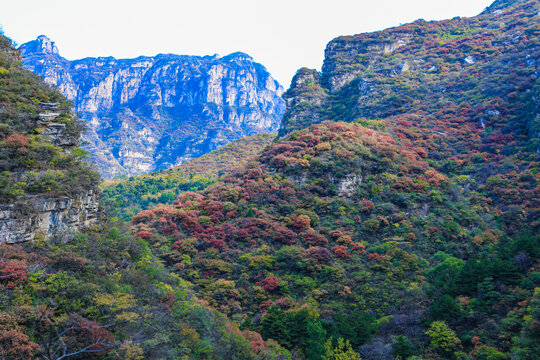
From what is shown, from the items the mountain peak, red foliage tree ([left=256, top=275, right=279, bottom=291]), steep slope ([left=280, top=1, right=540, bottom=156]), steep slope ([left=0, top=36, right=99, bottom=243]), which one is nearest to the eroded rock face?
steep slope ([left=0, top=36, right=99, bottom=243])

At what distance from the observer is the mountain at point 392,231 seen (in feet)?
81.4

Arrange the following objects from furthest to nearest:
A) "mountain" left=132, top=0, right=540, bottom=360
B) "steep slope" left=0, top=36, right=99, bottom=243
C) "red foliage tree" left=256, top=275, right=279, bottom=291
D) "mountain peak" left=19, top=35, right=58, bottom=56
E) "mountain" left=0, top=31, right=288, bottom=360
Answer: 1. "mountain peak" left=19, top=35, right=58, bottom=56
2. "red foliage tree" left=256, top=275, right=279, bottom=291
3. "mountain" left=132, top=0, right=540, bottom=360
4. "steep slope" left=0, top=36, right=99, bottom=243
5. "mountain" left=0, top=31, right=288, bottom=360

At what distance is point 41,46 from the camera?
190 m

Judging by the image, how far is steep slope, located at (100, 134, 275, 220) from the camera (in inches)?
2793

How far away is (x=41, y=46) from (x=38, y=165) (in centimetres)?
21280

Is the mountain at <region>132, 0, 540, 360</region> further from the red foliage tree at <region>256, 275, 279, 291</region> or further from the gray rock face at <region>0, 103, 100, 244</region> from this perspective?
the gray rock face at <region>0, 103, 100, 244</region>

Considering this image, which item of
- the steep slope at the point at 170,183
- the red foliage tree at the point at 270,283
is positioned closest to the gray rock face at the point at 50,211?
the red foliage tree at the point at 270,283

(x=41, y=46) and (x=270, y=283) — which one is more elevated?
(x=41, y=46)

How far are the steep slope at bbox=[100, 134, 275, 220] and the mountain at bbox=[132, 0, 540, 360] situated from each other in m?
25.8

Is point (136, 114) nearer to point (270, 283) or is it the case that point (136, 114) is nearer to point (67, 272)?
point (270, 283)

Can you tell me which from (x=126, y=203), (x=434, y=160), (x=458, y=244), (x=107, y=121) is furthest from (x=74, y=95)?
(x=458, y=244)

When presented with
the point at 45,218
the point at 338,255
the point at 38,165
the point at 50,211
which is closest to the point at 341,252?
Result: the point at 338,255

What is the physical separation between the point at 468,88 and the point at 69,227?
225 ft

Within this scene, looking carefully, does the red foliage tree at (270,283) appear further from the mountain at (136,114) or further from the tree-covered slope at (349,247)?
the mountain at (136,114)
